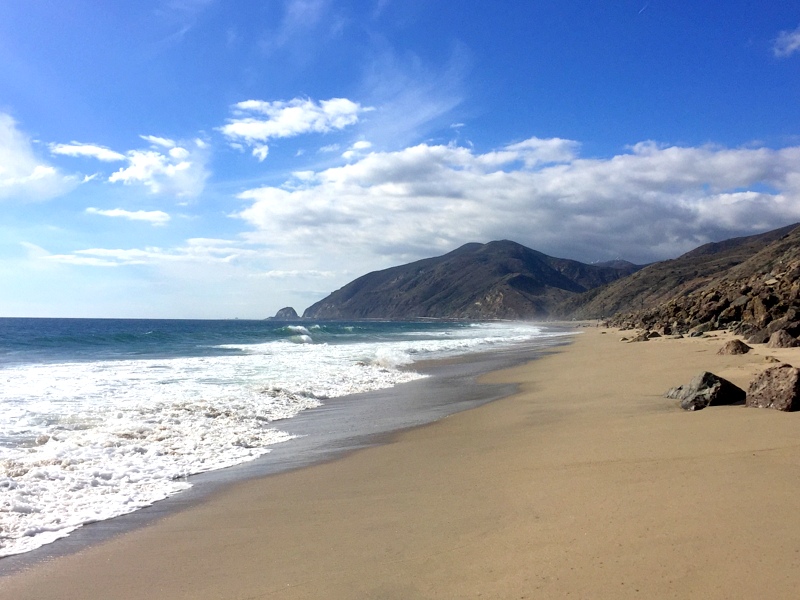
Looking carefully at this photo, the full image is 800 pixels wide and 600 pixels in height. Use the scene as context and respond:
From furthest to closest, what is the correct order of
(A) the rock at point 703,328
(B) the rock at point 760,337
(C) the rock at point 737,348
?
(A) the rock at point 703,328 < (B) the rock at point 760,337 < (C) the rock at point 737,348

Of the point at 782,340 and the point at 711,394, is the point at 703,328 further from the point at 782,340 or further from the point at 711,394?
the point at 711,394

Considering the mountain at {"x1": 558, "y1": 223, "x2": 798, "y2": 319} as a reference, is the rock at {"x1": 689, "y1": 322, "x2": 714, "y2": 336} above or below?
below

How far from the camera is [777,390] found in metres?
7.68

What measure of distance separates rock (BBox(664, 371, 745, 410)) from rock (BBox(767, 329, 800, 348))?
7741 millimetres

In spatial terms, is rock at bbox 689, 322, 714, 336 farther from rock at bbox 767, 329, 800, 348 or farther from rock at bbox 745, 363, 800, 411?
rock at bbox 745, 363, 800, 411

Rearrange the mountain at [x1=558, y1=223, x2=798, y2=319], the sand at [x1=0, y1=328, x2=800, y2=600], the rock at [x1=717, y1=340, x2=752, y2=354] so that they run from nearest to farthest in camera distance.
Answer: the sand at [x1=0, y1=328, x2=800, y2=600] → the rock at [x1=717, y1=340, x2=752, y2=354] → the mountain at [x1=558, y1=223, x2=798, y2=319]

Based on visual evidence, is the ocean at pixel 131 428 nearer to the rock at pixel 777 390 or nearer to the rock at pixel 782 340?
the rock at pixel 777 390

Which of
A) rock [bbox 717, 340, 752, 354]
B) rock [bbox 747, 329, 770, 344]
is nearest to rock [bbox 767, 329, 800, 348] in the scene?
rock [bbox 717, 340, 752, 354]

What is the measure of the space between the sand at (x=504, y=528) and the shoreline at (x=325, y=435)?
0.27 metres

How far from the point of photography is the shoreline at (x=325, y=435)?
5238 mm

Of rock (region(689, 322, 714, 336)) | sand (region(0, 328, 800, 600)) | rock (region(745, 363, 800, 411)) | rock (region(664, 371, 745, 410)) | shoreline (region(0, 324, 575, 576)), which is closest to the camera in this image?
sand (region(0, 328, 800, 600))

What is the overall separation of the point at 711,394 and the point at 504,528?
18.5 feet

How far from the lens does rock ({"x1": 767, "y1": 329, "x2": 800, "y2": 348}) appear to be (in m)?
14.5

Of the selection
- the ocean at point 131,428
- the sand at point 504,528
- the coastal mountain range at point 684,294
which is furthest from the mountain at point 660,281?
the sand at point 504,528
